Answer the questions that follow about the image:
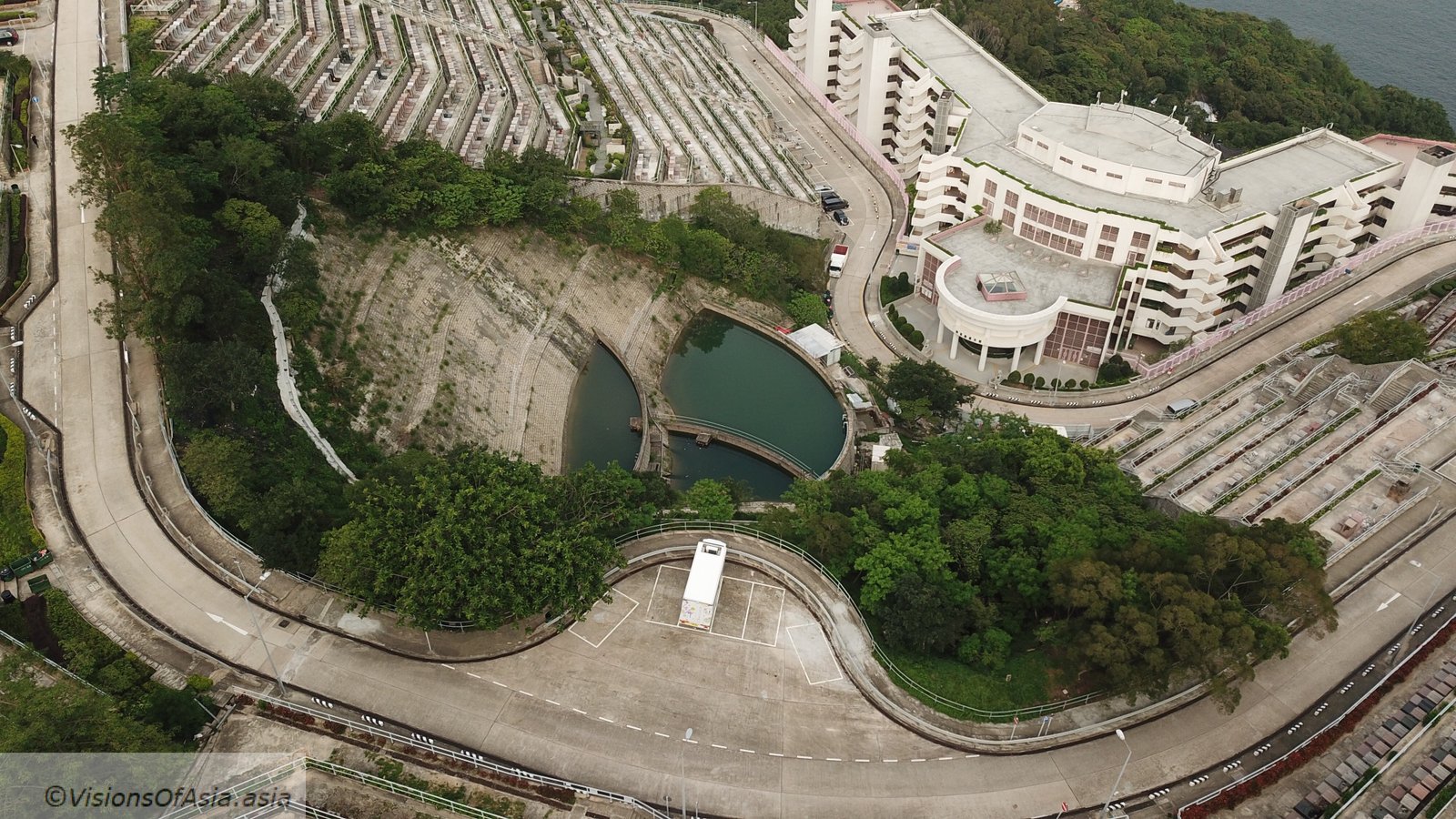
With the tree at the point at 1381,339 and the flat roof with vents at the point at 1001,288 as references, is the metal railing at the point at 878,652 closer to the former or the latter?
the flat roof with vents at the point at 1001,288

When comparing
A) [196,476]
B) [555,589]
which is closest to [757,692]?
[555,589]

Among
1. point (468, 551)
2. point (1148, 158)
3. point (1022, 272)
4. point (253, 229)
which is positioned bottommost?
point (1022, 272)

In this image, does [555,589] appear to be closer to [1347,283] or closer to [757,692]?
[757,692]

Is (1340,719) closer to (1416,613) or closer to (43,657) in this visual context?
(1416,613)

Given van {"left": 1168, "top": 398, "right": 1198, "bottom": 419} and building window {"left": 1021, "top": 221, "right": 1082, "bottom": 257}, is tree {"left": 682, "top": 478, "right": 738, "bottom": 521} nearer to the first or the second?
van {"left": 1168, "top": 398, "right": 1198, "bottom": 419}

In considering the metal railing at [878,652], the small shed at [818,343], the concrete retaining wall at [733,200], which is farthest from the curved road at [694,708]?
the concrete retaining wall at [733,200]

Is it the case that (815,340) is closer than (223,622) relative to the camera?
No

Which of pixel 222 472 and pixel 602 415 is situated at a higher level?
A: pixel 222 472

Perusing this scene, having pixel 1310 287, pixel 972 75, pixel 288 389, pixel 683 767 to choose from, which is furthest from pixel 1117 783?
pixel 972 75
